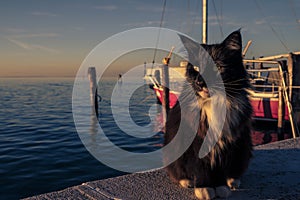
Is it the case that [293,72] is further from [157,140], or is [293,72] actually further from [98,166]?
[98,166]

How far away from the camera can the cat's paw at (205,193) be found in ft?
8.70

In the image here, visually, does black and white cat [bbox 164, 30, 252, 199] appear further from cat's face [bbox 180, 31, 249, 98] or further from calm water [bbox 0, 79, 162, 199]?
calm water [bbox 0, 79, 162, 199]

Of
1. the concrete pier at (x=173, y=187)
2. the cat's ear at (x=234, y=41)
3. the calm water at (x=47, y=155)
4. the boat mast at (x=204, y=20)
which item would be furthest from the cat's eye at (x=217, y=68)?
the boat mast at (x=204, y=20)

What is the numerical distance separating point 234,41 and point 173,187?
1652mm

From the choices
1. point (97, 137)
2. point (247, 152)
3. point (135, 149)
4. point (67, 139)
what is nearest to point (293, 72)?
point (135, 149)

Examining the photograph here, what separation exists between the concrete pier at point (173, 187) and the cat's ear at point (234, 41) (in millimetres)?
1463

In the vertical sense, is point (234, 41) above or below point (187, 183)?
above

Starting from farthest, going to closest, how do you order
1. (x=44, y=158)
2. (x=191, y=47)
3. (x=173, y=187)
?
(x=44, y=158), (x=173, y=187), (x=191, y=47)

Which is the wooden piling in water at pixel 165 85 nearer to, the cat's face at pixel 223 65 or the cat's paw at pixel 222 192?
the cat's face at pixel 223 65

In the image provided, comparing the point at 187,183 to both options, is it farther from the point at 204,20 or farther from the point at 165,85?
the point at 165,85

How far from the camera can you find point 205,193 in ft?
8.71

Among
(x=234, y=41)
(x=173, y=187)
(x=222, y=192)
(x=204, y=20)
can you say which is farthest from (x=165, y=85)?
(x=222, y=192)

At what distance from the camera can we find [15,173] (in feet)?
25.5

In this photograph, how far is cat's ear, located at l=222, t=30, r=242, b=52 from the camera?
8.85 ft
